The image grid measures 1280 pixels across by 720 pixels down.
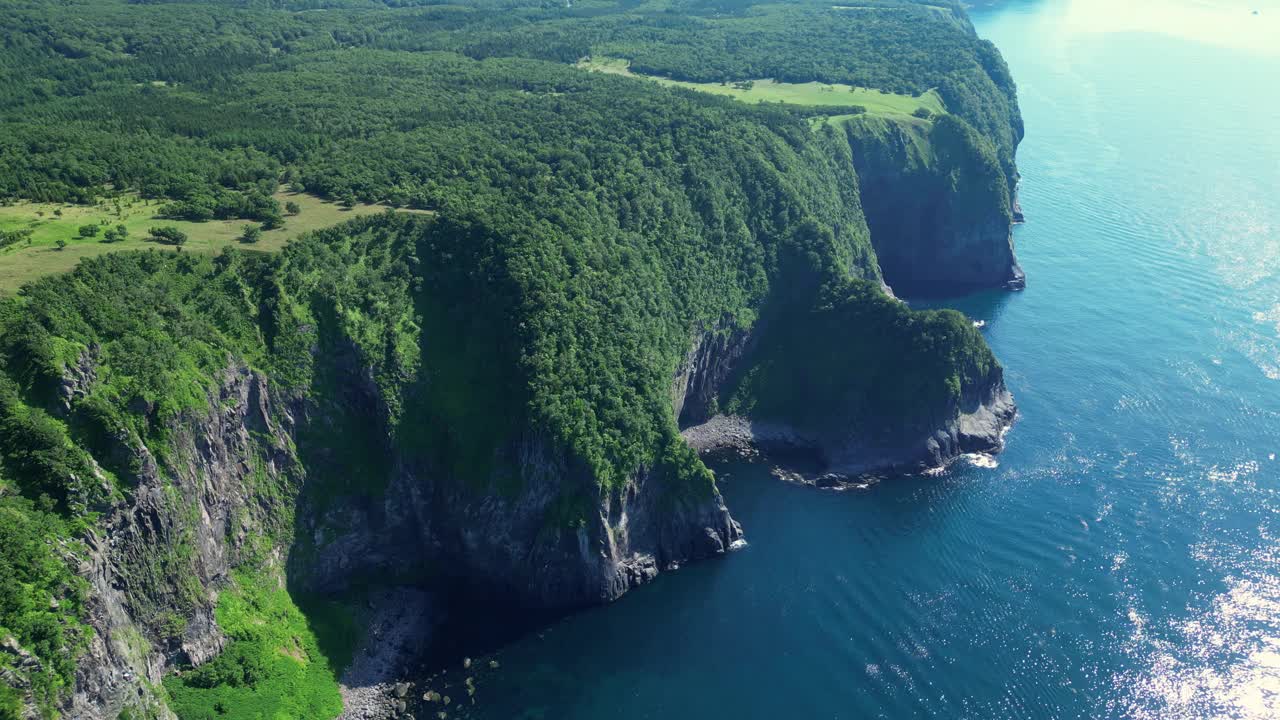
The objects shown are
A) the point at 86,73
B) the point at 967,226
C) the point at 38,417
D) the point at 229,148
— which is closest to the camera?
the point at 38,417

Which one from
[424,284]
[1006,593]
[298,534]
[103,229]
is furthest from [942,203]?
[103,229]

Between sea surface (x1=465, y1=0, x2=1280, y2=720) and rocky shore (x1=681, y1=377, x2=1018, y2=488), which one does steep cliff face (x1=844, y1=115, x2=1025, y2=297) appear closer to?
sea surface (x1=465, y1=0, x2=1280, y2=720)

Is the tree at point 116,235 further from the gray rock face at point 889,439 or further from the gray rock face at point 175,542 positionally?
the gray rock face at point 889,439

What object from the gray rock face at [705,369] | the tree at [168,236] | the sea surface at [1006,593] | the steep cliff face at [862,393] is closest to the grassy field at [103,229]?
the tree at [168,236]

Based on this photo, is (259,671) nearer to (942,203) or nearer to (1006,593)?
(1006,593)

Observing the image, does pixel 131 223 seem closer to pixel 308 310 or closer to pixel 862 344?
pixel 308 310

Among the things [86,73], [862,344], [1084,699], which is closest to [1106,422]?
[862,344]

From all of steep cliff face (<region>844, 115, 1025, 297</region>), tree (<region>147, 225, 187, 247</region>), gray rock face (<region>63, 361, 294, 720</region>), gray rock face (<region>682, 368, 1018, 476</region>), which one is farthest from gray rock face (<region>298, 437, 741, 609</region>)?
steep cliff face (<region>844, 115, 1025, 297</region>)

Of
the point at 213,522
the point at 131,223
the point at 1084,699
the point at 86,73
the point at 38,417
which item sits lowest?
the point at 1084,699
